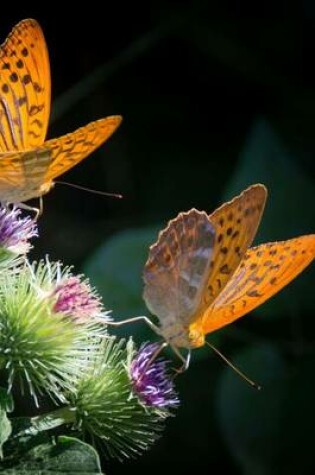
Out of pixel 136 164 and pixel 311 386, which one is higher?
pixel 136 164

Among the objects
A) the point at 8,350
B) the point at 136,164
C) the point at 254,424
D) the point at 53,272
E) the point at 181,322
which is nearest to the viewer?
the point at 8,350

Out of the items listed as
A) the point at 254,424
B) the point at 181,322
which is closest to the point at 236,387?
the point at 254,424

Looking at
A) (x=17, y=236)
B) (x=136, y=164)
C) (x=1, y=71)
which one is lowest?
(x=136, y=164)

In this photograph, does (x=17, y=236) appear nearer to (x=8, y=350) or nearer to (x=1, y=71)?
(x=8, y=350)

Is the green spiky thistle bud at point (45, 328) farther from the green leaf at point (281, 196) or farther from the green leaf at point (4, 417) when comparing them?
the green leaf at point (281, 196)

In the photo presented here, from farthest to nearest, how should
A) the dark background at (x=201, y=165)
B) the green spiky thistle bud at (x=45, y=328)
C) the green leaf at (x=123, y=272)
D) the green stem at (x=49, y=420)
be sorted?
the dark background at (x=201, y=165) → the green leaf at (x=123, y=272) → the green spiky thistle bud at (x=45, y=328) → the green stem at (x=49, y=420)

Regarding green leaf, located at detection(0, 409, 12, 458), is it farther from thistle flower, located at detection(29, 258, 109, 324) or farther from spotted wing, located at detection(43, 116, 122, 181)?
spotted wing, located at detection(43, 116, 122, 181)

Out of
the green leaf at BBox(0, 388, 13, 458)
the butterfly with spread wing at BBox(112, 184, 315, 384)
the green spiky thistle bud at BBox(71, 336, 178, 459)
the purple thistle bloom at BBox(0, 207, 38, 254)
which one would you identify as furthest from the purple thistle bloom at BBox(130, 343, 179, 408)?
the green leaf at BBox(0, 388, 13, 458)

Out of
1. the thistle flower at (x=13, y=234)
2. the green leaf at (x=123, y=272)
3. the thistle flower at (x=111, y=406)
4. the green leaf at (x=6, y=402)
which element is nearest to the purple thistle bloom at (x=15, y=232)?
the thistle flower at (x=13, y=234)
